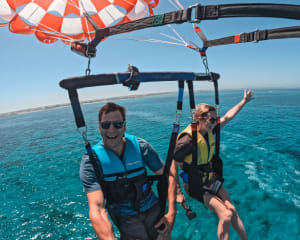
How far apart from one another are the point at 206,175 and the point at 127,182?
5.82ft

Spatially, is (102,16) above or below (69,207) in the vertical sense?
above

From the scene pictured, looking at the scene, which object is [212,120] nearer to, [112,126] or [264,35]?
[264,35]

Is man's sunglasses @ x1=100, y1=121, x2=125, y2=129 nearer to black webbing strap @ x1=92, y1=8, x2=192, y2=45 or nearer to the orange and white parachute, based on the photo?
black webbing strap @ x1=92, y1=8, x2=192, y2=45

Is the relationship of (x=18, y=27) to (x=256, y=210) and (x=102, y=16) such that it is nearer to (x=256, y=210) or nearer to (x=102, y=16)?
(x=102, y=16)

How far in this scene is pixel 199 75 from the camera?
213 centimetres

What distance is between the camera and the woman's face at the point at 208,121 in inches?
117

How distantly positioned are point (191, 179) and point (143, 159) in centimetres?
121

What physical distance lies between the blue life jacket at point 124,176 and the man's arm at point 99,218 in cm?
19

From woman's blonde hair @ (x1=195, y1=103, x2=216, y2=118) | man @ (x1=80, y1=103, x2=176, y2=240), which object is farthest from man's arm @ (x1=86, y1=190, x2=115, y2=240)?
woman's blonde hair @ (x1=195, y1=103, x2=216, y2=118)

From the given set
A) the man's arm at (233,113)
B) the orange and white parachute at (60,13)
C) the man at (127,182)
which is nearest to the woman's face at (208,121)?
the man's arm at (233,113)

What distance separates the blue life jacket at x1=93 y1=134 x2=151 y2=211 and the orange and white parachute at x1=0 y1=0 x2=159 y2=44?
15.9 ft

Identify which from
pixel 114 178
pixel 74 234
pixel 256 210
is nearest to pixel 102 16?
pixel 114 178

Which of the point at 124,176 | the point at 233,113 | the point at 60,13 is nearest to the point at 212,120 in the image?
the point at 233,113

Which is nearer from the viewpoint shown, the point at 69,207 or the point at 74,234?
the point at 74,234
